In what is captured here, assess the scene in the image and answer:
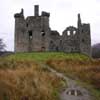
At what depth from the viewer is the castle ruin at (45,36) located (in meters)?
59.9

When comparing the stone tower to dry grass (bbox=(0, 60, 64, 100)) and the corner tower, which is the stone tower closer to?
the corner tower

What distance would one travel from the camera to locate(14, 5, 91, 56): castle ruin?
5991 centimetres

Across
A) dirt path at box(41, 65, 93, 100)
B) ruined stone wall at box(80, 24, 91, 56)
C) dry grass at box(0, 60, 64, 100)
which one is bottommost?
dirt path at box(41, 65, 93, 100)

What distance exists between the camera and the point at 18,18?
61000mm

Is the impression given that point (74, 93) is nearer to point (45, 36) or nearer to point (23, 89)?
point (23, 89)

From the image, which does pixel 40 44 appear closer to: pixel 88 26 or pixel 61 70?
pixel 88 26

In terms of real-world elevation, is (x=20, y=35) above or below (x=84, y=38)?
above

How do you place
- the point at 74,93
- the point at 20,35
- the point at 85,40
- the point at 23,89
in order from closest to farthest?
1. the point at 23,89
2. the point at 74,93
3. the point at 20,35
4. the point at 85,40

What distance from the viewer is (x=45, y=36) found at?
60500mm

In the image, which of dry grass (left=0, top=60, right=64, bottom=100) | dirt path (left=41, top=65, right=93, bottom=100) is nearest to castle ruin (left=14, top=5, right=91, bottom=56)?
dirt path (left=41, top=65, right=93, bottom=100)

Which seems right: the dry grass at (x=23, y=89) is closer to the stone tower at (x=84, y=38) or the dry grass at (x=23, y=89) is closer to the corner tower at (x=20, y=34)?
the corner tower at (x=20, y=34)

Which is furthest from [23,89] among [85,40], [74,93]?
[85,40]

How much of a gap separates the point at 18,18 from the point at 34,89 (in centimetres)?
4387

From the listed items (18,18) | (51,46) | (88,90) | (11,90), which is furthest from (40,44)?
(11,90)
